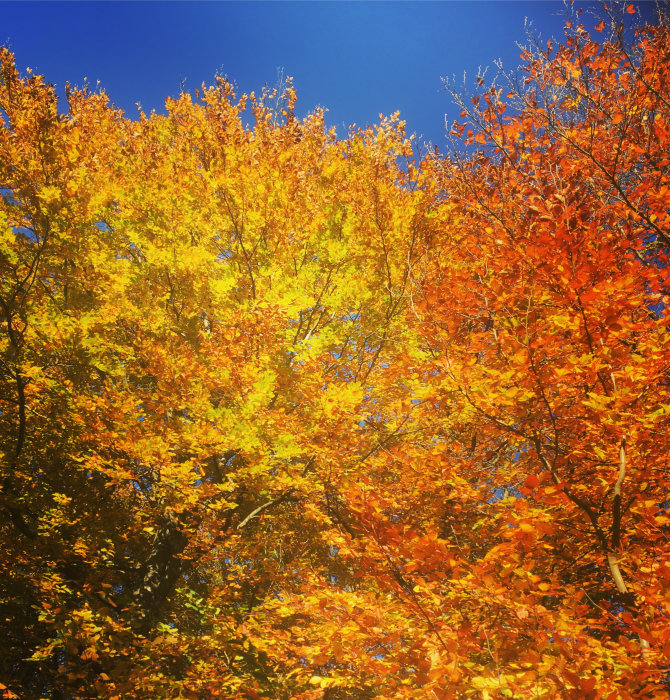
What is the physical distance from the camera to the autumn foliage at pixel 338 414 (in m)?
3.79

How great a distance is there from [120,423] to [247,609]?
443 cm

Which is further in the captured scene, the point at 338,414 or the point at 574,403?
the point at 338,414

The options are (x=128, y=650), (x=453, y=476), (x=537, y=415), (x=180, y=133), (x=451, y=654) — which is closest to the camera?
(x=451, y=654)

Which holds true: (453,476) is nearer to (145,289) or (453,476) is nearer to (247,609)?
(247,609)

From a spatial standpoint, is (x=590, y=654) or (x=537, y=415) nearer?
(x=590, y=654)

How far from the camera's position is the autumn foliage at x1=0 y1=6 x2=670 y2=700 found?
12.4ft

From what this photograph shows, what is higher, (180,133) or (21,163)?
(180,133)

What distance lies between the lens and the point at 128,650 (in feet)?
19.6

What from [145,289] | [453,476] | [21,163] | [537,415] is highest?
[21,163]

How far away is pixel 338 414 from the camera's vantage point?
244 inches

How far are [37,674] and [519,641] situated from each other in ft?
33.5

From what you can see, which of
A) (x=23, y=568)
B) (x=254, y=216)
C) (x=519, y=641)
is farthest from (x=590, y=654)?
(x=23, y=568)

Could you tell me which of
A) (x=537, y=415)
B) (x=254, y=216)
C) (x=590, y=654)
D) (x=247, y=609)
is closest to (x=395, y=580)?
(x=590, y=654)

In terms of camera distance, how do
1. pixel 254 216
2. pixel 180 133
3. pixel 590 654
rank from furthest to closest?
1. pixel 180 133
2. pixel 254 216
3. pixel 590 654
